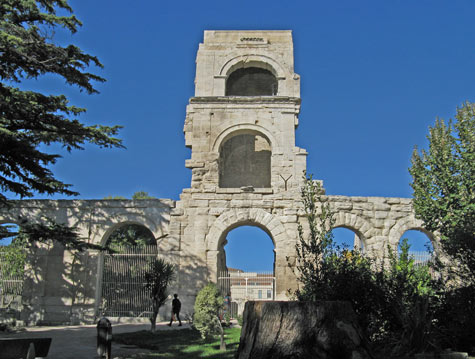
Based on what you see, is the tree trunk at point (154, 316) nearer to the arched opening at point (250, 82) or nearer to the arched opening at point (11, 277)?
the arched opening at point (11, 277)

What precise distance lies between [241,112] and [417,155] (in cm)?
649

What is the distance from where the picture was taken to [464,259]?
32.1 feet

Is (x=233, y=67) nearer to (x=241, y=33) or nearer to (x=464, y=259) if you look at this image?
(x=241, y=33)

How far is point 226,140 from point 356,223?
551cm

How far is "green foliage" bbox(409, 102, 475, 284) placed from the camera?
14.1 metres

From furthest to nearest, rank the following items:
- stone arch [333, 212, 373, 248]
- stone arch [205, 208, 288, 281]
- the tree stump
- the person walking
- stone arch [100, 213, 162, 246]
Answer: stone arch [100, 213, 162, 246] → stone arch [333, 212, 373, 248] → stone arch [205, 208, 288, 281] → the person walking → the tree stump

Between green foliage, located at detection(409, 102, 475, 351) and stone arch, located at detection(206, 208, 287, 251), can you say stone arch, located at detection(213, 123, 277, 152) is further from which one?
green foliage, located at detection(409, 102, 475, 351)

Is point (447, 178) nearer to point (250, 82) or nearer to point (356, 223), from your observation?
point (356, 223)

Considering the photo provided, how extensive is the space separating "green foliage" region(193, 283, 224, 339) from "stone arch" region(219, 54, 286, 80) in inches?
349

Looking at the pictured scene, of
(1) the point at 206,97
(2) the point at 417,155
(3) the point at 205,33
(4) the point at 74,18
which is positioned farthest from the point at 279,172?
(4) the point at 74,18

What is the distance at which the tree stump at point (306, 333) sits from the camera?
4090 mm

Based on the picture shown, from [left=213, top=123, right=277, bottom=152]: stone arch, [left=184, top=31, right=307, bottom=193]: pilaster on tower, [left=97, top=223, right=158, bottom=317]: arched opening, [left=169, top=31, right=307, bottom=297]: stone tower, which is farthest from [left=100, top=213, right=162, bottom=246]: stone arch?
[left=213, top=123, right=277, bottom=152]: stone arch

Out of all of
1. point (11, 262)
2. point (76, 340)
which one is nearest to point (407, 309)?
point (76, 340)

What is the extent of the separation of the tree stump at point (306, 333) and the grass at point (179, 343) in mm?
4229
